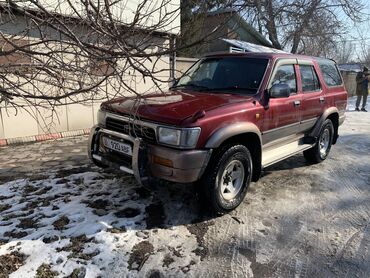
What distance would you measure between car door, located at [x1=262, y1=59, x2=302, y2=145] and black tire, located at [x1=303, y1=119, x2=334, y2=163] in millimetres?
945

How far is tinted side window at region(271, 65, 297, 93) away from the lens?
198 inches

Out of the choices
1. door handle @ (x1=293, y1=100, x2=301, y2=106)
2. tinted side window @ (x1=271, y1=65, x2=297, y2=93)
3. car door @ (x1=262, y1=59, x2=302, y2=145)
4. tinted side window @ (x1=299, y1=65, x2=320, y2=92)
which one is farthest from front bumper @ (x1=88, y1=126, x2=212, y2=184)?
tinted side window @ (x1=299, y1=65, x2=320, y2=92)

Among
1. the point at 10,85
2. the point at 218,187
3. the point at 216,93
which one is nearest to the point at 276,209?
the point at 218,187

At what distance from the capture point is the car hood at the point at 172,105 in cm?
381

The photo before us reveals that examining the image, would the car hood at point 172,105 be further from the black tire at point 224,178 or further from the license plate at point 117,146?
the black tire at point 224,178

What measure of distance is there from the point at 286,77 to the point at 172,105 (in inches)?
83.0

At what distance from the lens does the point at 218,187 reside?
405cm

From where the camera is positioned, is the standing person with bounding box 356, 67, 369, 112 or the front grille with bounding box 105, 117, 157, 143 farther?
the standing person with bounding box 356, 67, 369, 112

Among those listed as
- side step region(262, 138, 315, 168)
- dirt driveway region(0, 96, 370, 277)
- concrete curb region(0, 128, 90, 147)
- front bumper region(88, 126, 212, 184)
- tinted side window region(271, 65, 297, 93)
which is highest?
tinted side window region(271, 65, 297, 93)

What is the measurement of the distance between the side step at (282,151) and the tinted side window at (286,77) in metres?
0.84

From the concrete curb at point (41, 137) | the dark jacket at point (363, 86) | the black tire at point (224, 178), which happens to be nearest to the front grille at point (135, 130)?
the black tire at point (224, 178)

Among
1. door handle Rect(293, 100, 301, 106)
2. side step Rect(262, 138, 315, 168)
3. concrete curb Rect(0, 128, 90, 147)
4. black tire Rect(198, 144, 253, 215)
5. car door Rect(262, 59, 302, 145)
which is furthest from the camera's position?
concrete curb Rect(0, 128, 90, 147)

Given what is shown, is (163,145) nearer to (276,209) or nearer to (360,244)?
(276,209)

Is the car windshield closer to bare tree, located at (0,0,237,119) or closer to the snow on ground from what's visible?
the snow on ground
